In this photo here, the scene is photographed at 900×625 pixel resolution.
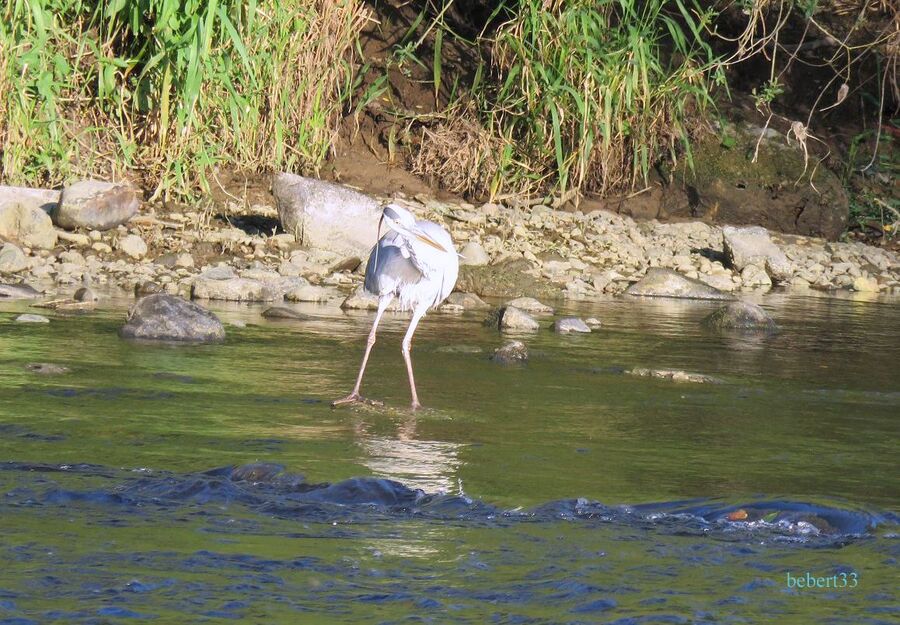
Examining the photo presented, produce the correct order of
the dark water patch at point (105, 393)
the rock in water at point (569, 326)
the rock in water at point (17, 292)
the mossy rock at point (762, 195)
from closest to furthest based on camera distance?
the dark water patch at point (105, 393) → the rock in water at point (569, 326) → the rock in water at point (17, 292) → the mossy rock at point (762, 195)

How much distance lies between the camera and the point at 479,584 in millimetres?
3086

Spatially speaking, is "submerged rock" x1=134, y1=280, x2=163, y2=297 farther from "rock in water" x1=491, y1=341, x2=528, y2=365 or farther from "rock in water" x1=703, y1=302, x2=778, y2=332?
"rock in water" x1=703, y1=302, x2=778, y2=332

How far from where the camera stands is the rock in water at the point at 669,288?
10.5 metres

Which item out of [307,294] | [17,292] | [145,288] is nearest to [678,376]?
[307,294]

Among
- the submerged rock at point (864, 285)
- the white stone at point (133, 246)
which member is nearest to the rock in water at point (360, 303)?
the white stone at point (133, 246)

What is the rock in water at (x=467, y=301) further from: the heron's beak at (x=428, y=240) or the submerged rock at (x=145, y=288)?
the heron's beak at (x=428, y=240)

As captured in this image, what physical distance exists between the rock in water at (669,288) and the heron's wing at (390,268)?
4.87 metres

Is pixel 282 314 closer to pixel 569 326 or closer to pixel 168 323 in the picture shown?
pixel 168 323

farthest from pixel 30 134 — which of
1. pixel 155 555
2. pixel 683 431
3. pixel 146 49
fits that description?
pixel 155 555

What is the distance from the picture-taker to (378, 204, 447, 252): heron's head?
5316 millimetres

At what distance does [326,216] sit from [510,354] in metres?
4.15

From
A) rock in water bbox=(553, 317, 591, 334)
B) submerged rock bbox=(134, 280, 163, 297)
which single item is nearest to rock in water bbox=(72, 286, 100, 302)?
submerged rock bbox=(134, 280, 163, 297)

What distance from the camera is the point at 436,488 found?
3951 millimetres

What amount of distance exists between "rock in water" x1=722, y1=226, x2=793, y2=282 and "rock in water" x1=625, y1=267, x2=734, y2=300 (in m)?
1.14
